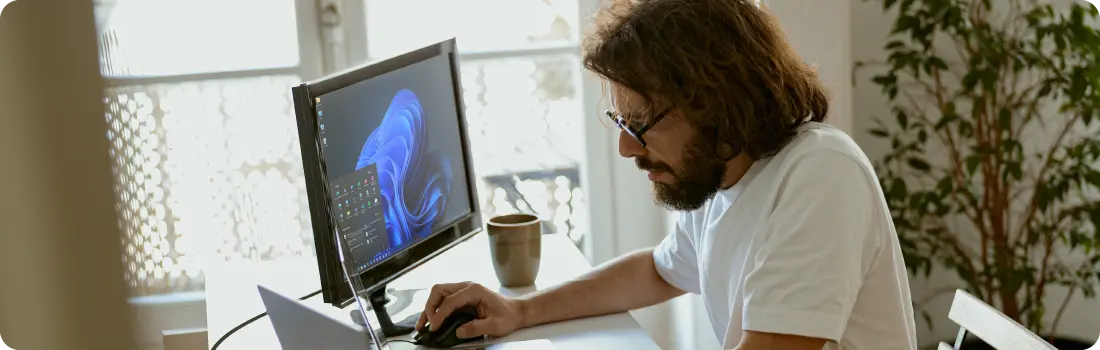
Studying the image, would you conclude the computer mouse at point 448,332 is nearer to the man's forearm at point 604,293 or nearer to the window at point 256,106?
the man's forearm at point 604,293

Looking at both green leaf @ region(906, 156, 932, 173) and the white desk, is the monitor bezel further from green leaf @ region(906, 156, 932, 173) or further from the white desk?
green leaf @ region(906, 156, 932, 173)

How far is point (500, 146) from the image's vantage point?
266 cm

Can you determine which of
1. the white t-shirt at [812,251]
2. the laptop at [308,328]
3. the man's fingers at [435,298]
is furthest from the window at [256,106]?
the laptop at [308,328]

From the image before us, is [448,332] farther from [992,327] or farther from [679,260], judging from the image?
[992,327]

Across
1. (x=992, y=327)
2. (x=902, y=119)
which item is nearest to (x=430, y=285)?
(x=992, y=327)

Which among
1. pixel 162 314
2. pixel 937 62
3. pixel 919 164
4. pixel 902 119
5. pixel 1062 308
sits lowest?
pixel 1062 308

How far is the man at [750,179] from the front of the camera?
1.25 metres

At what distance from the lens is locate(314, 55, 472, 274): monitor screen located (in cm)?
139

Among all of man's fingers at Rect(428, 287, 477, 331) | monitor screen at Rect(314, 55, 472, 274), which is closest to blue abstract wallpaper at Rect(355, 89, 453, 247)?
monitor screen at Rect(314, 55, 472, 274)

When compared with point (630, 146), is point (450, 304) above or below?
below

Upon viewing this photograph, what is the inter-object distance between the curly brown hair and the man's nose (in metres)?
0.08

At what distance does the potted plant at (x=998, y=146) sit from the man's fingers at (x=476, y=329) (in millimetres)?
1271

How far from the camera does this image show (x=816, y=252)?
4.07 feet

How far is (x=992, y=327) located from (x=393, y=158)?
2.58 ft
